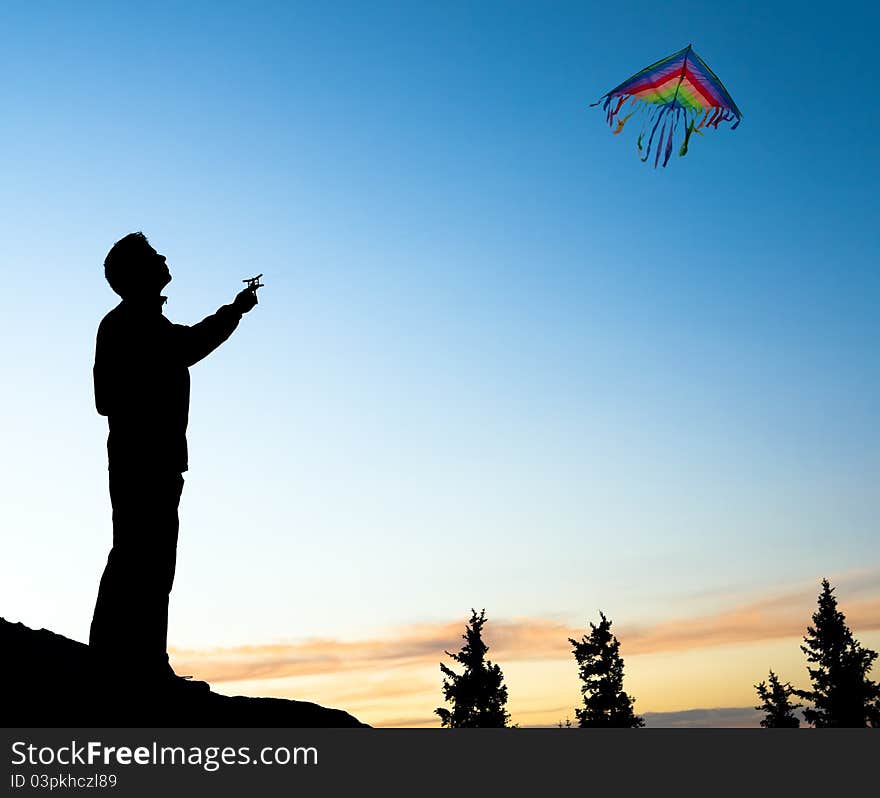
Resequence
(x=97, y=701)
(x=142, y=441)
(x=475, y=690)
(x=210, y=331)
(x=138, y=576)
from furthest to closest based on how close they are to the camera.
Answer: (x=475, y=690) → (x=210, y=331) → (x=142, y=441) → (x=138, y=576) → (x=97, y=701)

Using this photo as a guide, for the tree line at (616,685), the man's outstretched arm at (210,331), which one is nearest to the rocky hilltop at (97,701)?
the man's outstretched arm at (210,331)

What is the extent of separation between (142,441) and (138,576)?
134cm

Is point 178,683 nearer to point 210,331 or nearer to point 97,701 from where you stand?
point 97,701

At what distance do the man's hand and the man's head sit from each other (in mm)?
816

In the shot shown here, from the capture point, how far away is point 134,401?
29.7 ft

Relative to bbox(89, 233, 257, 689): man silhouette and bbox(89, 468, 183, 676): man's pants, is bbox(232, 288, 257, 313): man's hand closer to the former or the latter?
bbox(89, 233, 257, 689): man silhouette

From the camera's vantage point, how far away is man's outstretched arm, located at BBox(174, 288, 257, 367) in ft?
30.9

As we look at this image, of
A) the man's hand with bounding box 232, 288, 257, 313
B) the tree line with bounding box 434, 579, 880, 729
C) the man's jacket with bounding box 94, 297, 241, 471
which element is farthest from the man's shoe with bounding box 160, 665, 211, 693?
the tree line with bounding box 434, 579, 880, 729

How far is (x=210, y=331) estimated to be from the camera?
9.47 m

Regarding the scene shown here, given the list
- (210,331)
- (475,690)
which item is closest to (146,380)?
(210,331)
